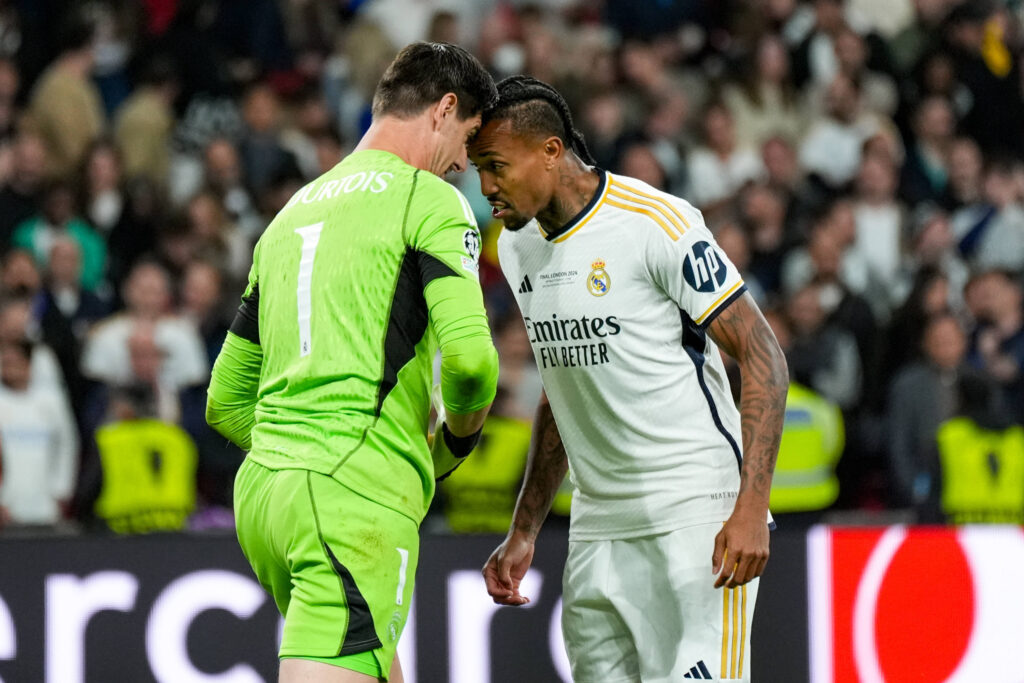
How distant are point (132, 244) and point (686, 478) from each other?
650 cm

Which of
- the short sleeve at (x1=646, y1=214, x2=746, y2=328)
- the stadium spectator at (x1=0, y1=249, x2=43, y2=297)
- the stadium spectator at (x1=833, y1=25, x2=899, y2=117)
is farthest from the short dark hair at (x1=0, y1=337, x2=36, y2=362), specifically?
the stadium spectator at (x1=833, y1=25, x2=899, y2=117)

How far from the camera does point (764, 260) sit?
9492 mm

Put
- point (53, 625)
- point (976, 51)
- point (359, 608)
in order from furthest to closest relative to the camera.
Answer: point (976, 51) → point (53, 625) → point (359, 608)

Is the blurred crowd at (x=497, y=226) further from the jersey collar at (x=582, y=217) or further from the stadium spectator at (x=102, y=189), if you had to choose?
the jersey collar at (x=582, y=217)

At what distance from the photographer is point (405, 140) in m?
3.70

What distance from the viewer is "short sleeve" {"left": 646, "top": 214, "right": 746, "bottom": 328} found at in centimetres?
385

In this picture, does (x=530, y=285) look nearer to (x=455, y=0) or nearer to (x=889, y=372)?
(x=889, y=372)

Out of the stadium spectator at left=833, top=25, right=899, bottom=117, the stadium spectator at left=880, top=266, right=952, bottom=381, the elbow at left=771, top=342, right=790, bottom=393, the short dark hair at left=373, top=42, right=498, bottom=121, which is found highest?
the stadium spectator at left=833, top=25, right=899, bottom=117

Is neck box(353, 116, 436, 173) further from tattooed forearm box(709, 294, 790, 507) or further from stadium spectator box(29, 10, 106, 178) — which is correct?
stadium spectator box(29, 10, 106, 178)

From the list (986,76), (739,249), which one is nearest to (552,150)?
(739,249)

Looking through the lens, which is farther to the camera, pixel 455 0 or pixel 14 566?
pixel 455 0

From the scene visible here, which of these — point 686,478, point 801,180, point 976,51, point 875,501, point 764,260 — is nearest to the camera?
point 686,478

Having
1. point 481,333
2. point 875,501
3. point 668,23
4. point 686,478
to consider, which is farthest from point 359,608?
point 668,23

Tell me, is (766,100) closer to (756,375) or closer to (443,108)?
(756,375)
